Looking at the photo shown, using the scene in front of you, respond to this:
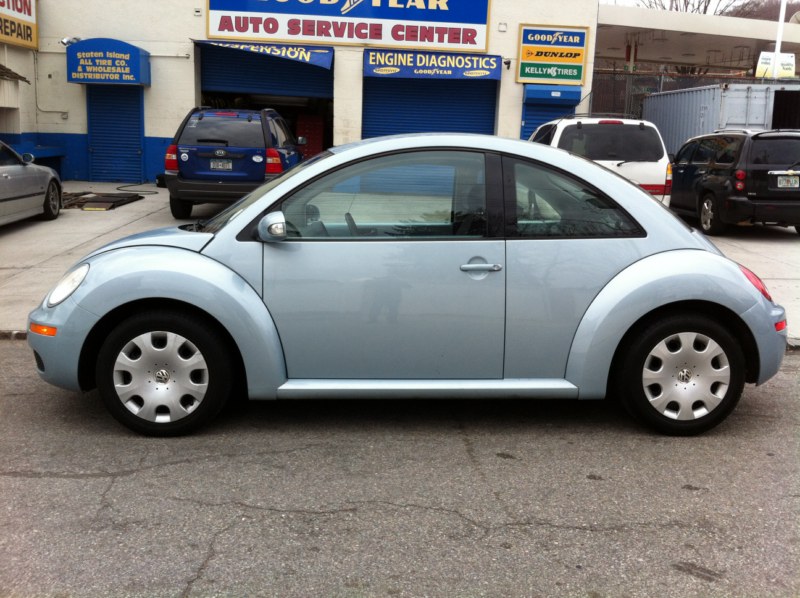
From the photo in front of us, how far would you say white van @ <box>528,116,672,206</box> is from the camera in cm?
1129

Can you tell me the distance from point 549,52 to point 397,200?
16161 mm

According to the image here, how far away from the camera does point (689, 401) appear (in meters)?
4.46

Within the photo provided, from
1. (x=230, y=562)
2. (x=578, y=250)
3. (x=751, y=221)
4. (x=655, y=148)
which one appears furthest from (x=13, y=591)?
(x=751, y=221)

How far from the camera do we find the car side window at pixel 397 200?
4.44 m

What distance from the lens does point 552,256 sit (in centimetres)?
441

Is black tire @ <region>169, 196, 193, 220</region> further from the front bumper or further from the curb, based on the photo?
the front bumper

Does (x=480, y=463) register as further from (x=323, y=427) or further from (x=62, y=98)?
(x=62, y=98)

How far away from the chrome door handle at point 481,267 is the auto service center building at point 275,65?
15.5 meters

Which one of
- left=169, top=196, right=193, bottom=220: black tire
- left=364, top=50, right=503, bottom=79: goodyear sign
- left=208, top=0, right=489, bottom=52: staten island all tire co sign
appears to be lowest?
left=169, top=196, right=193, bottom=220: black tire

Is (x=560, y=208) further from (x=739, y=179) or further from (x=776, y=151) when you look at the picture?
(x=776, y=151)

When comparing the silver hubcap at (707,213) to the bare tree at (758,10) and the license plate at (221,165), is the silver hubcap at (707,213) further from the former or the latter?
the bare tree at (758,10)

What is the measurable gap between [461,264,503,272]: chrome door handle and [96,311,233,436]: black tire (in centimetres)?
134

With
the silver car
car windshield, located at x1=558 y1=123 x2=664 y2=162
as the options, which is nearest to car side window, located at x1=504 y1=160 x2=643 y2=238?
car windshield, located at x1=558 y1=123 x2=664 y2=162

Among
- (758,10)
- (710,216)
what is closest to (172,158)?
(710,216)
